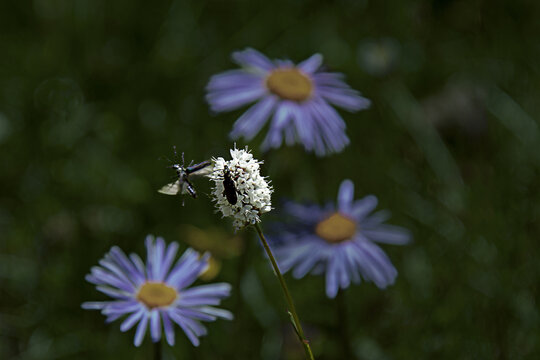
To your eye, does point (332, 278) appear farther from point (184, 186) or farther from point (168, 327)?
point (184, 186)

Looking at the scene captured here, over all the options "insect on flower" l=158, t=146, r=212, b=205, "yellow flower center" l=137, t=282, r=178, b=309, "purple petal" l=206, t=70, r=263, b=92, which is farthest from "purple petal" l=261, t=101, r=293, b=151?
"insect on flower" l=158, t=146, r=212, b=205

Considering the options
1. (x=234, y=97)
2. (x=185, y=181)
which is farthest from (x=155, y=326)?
(x=234, y=97)

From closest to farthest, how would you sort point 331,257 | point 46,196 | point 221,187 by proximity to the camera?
point 221,187, point 331,257, point 46,196

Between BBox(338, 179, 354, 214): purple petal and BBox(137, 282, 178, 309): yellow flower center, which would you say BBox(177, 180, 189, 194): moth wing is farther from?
BBox(338, 179, 354, 214): purple petal

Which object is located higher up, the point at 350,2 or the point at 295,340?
the point at 350,2

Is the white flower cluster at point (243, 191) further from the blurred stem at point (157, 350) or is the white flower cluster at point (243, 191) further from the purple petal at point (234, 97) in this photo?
the purple petal at point (234, 97)

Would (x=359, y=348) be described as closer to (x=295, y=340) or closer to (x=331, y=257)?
(x=295, y=340)

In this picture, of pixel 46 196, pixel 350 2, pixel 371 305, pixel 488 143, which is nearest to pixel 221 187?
pixel 371 305
